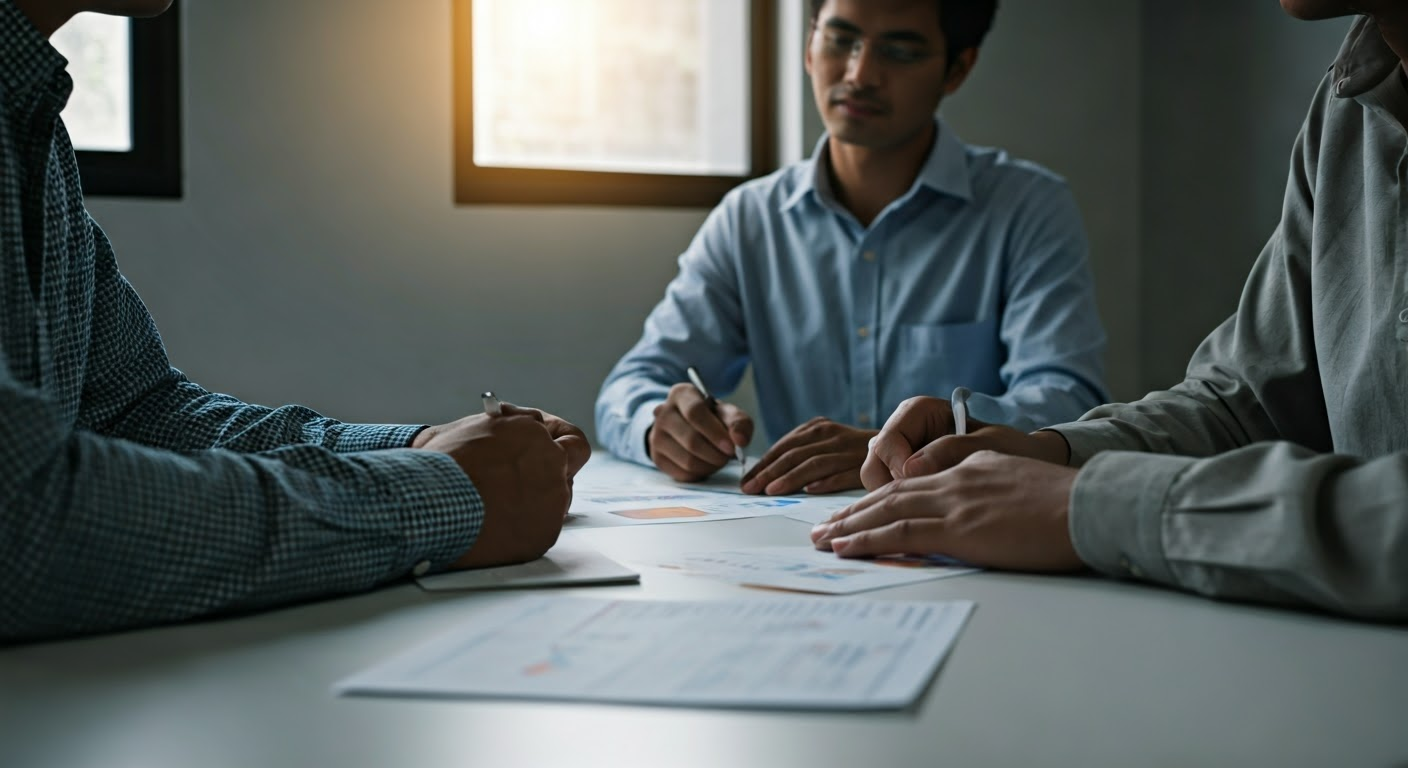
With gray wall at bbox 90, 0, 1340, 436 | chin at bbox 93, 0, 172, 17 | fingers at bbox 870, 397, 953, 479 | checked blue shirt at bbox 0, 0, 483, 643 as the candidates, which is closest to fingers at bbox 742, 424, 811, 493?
fingers at bbox 870, 397, 953, 479

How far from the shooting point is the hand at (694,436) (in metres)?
1.66

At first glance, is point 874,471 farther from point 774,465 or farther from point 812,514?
point 774,465

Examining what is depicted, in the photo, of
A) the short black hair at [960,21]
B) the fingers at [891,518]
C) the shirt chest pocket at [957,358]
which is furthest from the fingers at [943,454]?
the short black hair at [960,21]

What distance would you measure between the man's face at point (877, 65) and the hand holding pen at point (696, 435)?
758mm

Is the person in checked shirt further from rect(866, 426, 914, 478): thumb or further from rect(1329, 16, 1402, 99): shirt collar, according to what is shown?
rect(1329, 16, 1402, 99): shirt collar

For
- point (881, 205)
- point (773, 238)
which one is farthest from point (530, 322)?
point (881, 205)

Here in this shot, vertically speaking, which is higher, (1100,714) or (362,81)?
(362,81)

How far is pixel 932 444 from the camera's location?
1.19 meters

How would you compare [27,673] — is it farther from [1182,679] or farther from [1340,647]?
[1340,647]

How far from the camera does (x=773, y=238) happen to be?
2369 mm

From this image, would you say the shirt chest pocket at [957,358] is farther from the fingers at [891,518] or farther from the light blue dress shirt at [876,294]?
the fingers at [891,518]

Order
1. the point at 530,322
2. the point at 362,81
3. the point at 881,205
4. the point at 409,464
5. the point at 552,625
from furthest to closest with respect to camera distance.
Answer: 1. the point at 530,322
2. the point at 362,81
3. the point at 881,205
4. the point at 409,464
5. the point at 552,625

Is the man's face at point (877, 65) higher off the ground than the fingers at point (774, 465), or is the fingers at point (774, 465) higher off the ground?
the man's face at point (877, 65)

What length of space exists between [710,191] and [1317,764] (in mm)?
2613
